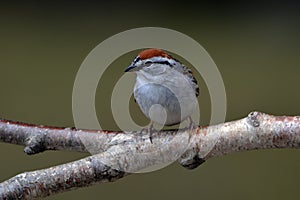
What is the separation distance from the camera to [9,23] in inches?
60.5

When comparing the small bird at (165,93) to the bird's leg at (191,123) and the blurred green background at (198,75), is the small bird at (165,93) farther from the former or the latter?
the blurred green background at (198,75)

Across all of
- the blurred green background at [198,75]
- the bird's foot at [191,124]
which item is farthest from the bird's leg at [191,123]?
the blurred green background at [198,75]

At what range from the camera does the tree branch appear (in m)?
0.59

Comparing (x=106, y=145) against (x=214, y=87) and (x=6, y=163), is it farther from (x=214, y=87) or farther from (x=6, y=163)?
(x=6, y=163)

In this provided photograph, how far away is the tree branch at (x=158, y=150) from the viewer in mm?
592

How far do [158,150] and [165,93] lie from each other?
95mm

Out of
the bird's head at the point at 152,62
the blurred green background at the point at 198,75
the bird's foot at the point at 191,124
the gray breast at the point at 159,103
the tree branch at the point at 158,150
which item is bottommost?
the tree branch at the point at 158,150

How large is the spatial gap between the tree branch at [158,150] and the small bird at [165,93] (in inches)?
1.6

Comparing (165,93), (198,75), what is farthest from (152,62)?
(198,75)

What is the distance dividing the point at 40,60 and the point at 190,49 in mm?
547

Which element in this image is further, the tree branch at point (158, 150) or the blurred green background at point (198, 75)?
the blurred green background at point (198, 75)

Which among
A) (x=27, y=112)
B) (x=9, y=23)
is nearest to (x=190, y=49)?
(x=27, y=112)

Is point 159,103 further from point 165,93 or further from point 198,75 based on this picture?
point 198,75

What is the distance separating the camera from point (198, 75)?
1313 mm
